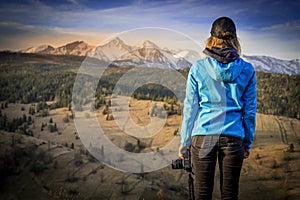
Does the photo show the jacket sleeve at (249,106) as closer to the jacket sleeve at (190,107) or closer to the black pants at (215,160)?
the black pants at (215,160)

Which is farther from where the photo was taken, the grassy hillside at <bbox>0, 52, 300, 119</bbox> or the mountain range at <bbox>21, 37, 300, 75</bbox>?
the grassy hillside at <bbox>0, 52, 300, 119</bbox>

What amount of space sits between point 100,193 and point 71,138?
1.47m

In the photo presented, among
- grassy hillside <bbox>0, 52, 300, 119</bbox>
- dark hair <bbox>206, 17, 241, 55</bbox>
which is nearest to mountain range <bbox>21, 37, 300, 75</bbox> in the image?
grassy hillside <bbox>0, 52, 300, 119</bbox>

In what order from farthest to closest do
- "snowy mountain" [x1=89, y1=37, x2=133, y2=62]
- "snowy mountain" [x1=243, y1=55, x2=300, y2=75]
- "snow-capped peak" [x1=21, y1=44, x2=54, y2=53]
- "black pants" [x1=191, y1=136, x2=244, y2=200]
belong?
1. "snowy mountain" [x1=243, y1=55, x2=300, y2=75]
2. "snow-capped peak" [x1=21, y1=44, x2=54, y2=53]
3. "snowy mountain" [x1=89, y1=37, x2=133, y2=62]
4. "black pants" [x1=191, y1=136, x2=244, y2=200]

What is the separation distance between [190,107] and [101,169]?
2988 mm

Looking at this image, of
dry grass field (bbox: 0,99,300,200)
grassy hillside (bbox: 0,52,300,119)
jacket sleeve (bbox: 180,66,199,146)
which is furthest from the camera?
grassy hillside (bbox: 0,52,300,119)

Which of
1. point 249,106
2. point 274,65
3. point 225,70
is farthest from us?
point 274,65

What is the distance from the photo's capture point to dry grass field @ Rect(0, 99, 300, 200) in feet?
14.1

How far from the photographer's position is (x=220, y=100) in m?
2.13

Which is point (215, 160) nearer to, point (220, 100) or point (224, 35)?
point (220, 100)

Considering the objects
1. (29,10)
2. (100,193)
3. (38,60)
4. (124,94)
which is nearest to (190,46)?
(124,94)

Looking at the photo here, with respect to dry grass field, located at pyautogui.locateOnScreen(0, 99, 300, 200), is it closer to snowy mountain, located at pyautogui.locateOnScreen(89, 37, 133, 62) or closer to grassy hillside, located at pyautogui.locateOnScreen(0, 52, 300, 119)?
grassy hillside, located at pyautogui.locateOnScreen(0, 52, 300, 119)

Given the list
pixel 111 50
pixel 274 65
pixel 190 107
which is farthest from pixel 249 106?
pixel 274 65

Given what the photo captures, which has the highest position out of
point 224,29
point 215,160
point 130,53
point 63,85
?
point 224,29
